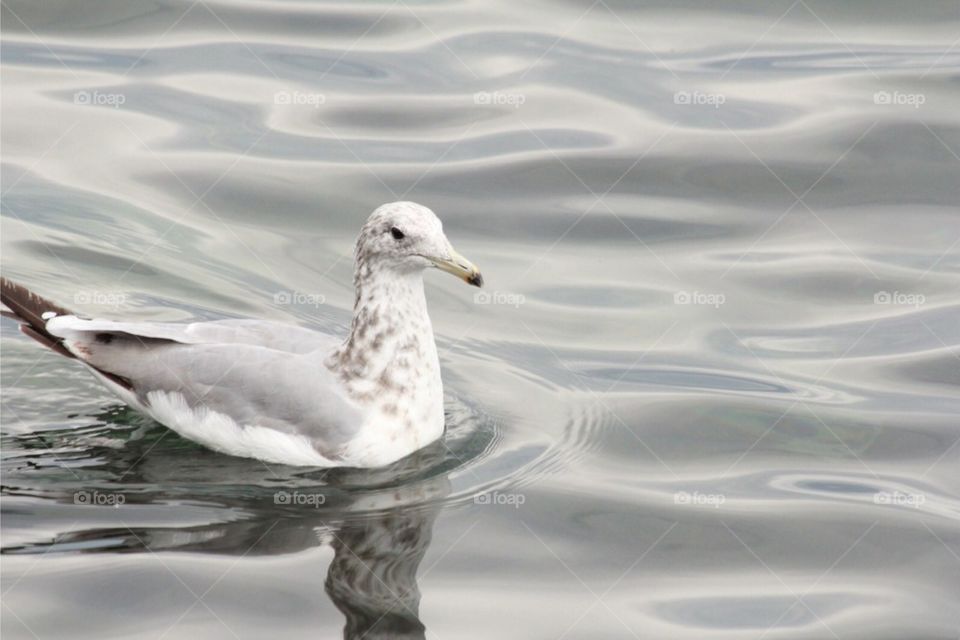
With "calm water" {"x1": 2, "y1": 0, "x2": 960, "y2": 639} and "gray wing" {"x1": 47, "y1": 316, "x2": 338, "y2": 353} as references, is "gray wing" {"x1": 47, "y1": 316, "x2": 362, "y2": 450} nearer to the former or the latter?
"gray wing" {"x1": 47, "y1": 316, "x2": 338, "y2": 353}

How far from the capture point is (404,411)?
930 cm

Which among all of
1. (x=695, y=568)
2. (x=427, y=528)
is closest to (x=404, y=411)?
(x=427, y=528)

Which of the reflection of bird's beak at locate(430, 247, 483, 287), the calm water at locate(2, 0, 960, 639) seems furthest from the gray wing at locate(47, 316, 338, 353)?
the reflection of bird's beak at locate(430, 247, 483, 287)

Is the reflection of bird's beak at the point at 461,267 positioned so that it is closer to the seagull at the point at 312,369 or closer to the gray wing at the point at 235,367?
the seagull at the point at 312,369

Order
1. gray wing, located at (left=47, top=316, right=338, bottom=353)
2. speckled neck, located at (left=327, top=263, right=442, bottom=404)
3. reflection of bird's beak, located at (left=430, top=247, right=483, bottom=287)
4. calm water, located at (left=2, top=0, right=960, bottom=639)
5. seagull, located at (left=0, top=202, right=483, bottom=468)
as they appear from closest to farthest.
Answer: calm water, located at (left=2, top=0, right=960, bottom=639), reflection of bird's beak, located at (left=430, top=247, right=483, bottom=287), seagull, located at (left=0, top=202, right=483, bottom=468), speckled neck, located at (left=327, top=263, right=442, bottom=404), gray wing, located at (left=47, top=316, right=338, bottom=353)

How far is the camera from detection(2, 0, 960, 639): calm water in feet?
26.8

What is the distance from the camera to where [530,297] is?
11.9m

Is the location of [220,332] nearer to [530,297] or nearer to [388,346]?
[388,346]

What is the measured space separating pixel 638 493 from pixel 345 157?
590 centimetres

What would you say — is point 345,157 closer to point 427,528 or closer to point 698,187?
point 698,187

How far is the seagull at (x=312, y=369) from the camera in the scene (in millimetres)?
9164

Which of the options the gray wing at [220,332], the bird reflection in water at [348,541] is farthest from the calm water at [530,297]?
the gray wing at [220,332]

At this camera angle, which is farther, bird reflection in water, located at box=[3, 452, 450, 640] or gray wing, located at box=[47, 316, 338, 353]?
gray wing, located at box=[47, 316, 338, 353]

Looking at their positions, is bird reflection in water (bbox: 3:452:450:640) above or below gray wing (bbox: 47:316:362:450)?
below
